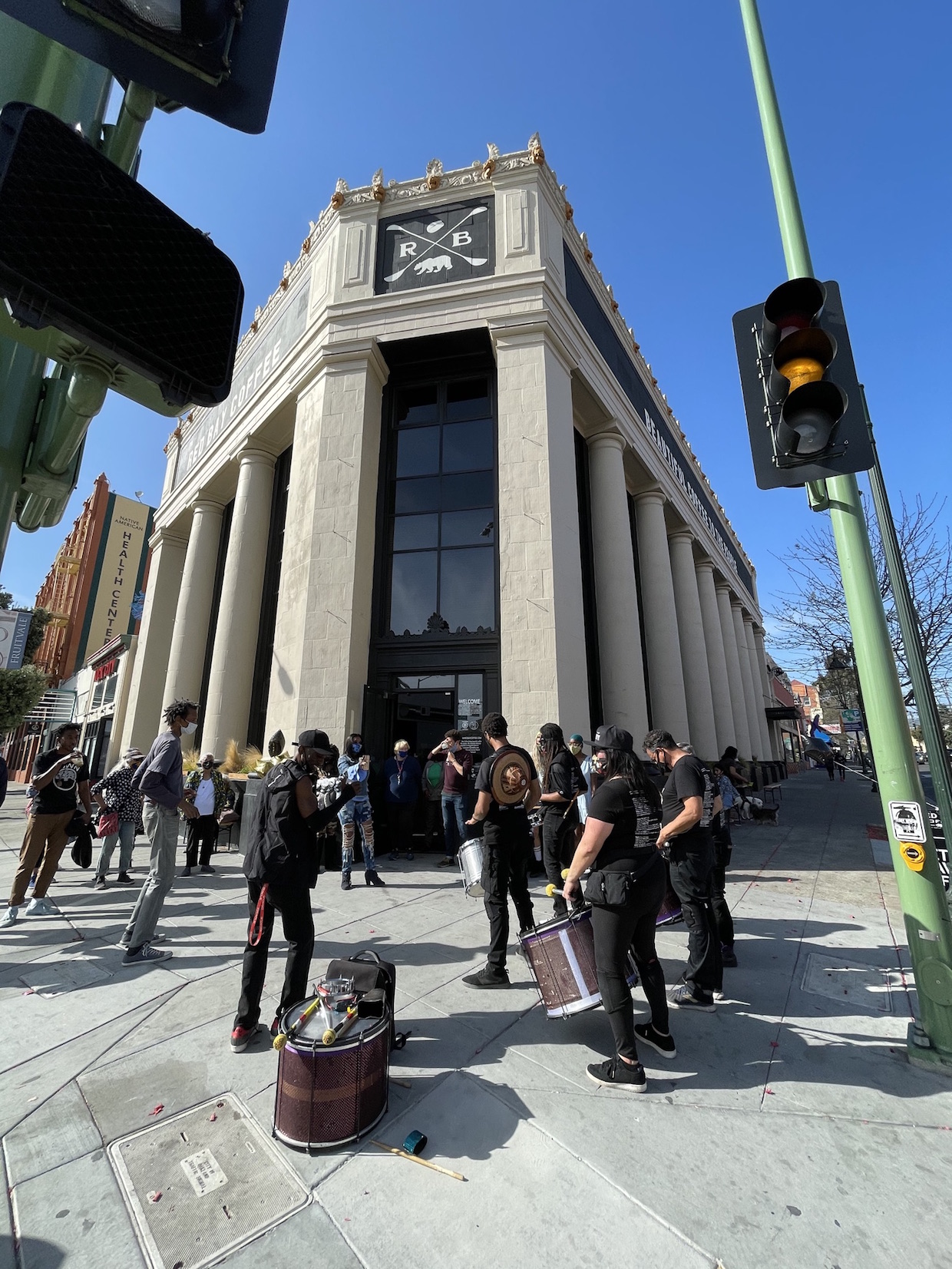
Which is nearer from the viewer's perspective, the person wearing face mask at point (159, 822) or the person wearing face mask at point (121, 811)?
the person wearing face mask at point (159, 822)

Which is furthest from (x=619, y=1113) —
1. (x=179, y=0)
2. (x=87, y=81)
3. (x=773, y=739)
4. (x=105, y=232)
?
(x=773, y=739)

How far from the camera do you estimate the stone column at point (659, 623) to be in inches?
678

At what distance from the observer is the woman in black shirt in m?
3.02

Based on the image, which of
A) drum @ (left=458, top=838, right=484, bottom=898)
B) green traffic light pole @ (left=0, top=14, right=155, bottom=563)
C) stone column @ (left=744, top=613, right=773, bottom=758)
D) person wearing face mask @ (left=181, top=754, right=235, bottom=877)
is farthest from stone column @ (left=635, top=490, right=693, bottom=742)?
stone column @ (left=744, top=613, right=773, bottom=758)

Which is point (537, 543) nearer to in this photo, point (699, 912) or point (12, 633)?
point (699, 912)

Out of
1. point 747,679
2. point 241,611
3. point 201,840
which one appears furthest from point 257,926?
point 747,679

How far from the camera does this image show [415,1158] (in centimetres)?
238

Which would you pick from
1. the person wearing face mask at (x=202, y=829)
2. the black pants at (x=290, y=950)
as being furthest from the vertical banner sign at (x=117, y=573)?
the black pants at (x=290, y=950)

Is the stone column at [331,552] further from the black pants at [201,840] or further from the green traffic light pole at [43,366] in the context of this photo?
the green traffic light pole at [43,366]

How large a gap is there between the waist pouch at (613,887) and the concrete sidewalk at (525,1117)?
92 cm

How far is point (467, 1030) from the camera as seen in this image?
3.53 m

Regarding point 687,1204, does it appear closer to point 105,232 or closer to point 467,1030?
point 467,1030

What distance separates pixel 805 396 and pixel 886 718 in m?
2.11

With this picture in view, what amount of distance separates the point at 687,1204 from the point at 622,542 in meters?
13.9
